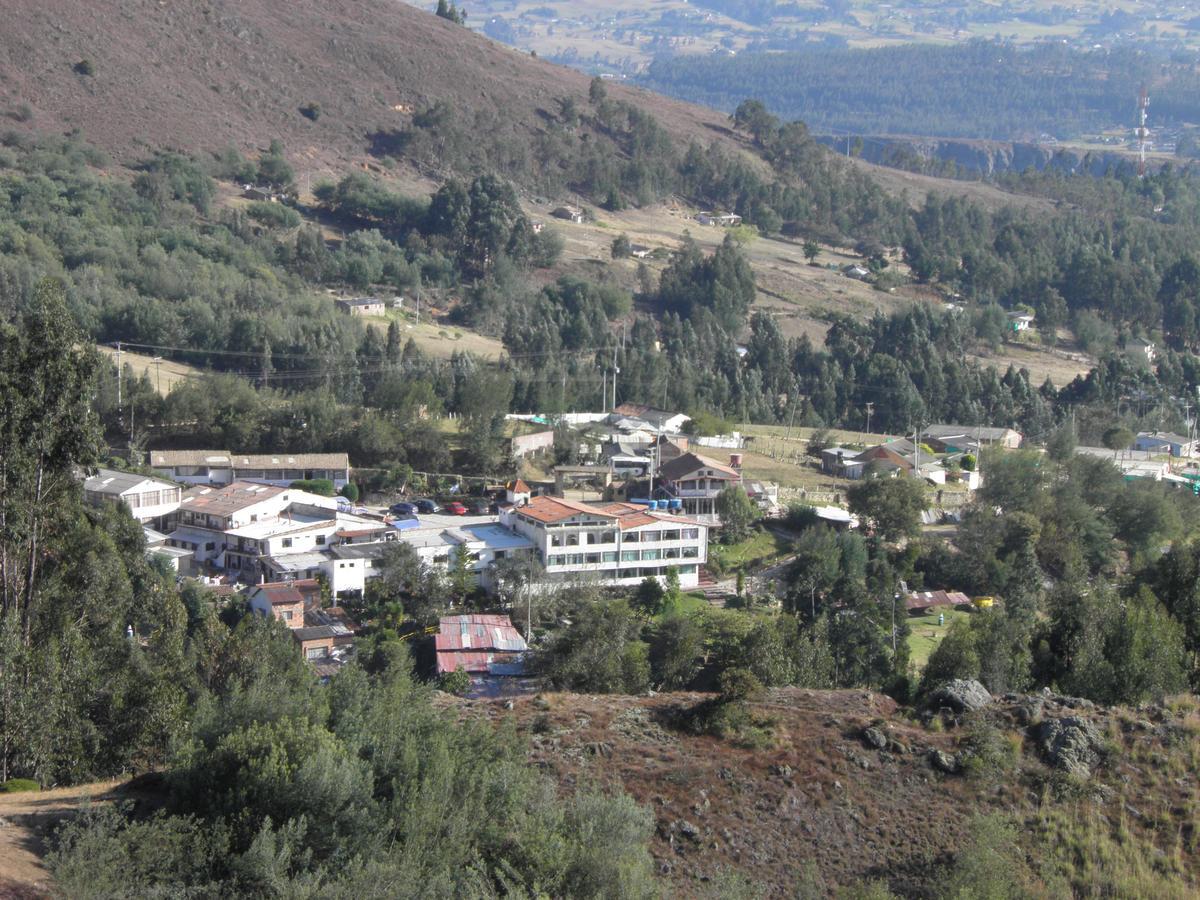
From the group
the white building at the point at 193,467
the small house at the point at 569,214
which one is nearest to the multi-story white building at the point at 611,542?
the white building at the point at 193,467

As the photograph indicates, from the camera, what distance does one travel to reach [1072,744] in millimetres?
11758

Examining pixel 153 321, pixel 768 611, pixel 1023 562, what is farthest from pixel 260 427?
pixel 1023 562

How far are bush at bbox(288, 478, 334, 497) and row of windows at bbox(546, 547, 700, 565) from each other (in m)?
4.40

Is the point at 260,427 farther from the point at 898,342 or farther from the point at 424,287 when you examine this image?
the point at 898,342

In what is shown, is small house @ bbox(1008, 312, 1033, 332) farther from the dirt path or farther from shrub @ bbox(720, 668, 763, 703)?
the dirt path

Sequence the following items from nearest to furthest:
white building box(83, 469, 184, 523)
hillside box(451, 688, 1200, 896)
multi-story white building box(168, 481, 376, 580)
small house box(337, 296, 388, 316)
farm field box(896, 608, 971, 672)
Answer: hillside box(451, 688, 1200, 896) → farm field box(896, 608, 971, 672) → multi-story white building box(168, 481, 376, 580) → white building box(83, 469, 184, 523) → small house box(337, 296, 388, 316)

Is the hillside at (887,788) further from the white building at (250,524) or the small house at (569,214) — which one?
the small house at (569,214)

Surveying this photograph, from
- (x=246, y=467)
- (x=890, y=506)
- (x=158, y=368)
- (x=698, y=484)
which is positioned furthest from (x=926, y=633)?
(x=158, y=368)

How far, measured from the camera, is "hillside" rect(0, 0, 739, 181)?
1919 inches

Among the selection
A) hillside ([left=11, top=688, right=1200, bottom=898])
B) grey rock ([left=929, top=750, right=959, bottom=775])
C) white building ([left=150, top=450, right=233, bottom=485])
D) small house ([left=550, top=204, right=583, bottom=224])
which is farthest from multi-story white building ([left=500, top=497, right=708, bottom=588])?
small house ([left=550, top=204, right=583, bottom=224])

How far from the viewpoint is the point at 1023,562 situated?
2312 cm

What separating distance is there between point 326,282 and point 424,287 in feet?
9.47

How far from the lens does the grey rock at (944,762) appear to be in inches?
459

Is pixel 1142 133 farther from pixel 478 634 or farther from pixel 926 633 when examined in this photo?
pixel 478 634
